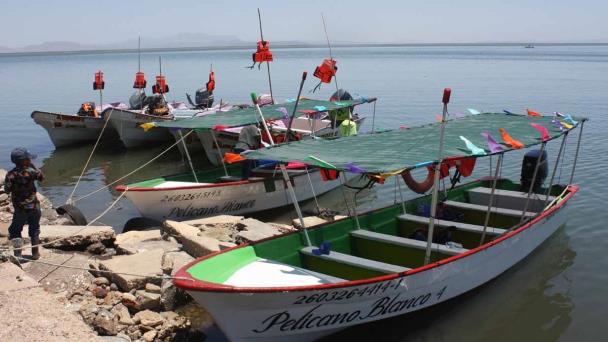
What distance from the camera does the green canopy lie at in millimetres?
7879

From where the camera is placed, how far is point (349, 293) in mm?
Result: 7258

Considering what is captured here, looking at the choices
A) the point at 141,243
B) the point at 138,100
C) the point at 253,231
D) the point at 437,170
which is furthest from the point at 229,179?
the point at 138,100

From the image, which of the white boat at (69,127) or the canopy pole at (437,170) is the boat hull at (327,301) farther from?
the white boat at (69,127)

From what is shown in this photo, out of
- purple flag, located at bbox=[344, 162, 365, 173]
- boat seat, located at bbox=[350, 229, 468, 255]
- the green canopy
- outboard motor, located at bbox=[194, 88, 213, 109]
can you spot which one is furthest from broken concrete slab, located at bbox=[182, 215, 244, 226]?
outboard motor, located at bbox=[194, 88, 213, 109]

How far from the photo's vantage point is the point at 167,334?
7.79m

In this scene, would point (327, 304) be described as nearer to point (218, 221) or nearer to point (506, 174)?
point (218, 221)

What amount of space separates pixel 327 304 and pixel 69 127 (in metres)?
20.2

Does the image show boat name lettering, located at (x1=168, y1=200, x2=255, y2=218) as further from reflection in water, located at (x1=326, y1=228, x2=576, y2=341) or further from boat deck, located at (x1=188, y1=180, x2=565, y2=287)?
reflection in water, located at (x1=326, y1=228, x2=576, y2=341)

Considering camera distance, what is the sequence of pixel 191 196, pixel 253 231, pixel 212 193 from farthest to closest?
pixel 212 193 < pixel 191 196 < pixel 253 231

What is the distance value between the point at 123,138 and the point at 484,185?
15.7 m

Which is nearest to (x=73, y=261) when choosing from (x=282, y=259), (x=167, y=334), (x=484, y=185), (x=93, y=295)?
(x=93, y=295)

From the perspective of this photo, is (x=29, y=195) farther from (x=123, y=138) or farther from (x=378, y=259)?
(x=123, y=138)

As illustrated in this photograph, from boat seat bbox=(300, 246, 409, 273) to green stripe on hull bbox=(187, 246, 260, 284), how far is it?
2.94 feet

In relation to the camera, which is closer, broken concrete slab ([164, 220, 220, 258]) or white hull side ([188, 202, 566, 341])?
white hull side ([188, 202, 566, 341])
